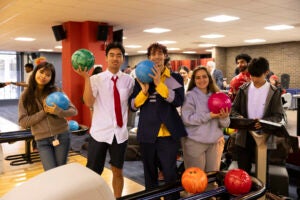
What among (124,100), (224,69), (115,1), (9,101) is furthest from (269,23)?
(9,101)

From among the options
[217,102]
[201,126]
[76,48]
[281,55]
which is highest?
[281,55]

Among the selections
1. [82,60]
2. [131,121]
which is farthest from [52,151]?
[131,121]

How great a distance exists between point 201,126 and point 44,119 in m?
1.35

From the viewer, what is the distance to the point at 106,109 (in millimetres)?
2541

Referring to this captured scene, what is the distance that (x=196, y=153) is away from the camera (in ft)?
8.23

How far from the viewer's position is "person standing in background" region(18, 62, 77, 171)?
8.37ft

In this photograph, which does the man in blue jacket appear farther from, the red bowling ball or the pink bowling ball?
the red bowling ball

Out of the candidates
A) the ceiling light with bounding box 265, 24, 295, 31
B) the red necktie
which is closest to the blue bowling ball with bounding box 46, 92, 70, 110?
the red necktie

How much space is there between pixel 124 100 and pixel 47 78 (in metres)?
0.71

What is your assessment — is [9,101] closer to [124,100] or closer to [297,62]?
[297,62]

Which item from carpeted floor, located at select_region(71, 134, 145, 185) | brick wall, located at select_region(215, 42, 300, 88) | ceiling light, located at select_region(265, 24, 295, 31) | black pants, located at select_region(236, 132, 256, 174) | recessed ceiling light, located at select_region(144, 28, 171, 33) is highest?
ceiling light, located at select_region(265, 24, 295, 31)

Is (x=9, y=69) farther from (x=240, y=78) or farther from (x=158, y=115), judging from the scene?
(x=158, y=115)

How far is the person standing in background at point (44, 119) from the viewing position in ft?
8.37

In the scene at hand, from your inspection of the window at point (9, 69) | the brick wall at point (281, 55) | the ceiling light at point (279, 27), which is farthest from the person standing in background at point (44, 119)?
the window at point (9, 69)
